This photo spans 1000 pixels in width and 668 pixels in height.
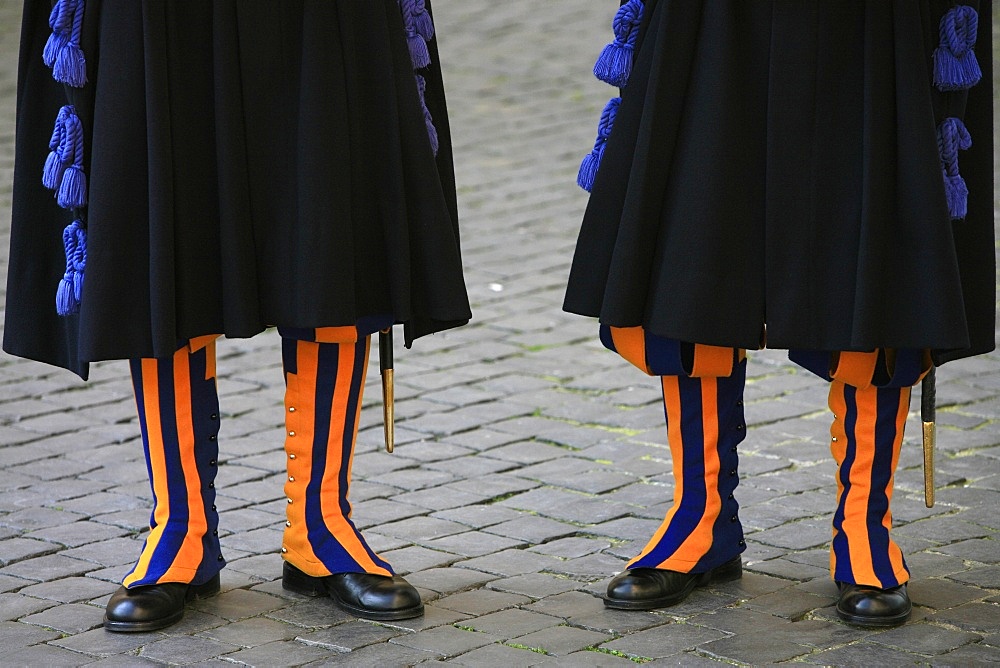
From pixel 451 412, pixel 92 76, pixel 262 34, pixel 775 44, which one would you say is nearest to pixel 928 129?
pixel 775 44

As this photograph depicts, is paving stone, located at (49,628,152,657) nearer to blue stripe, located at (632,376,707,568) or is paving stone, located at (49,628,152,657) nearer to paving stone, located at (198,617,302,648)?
paving stone, located at (198,617,302,648)

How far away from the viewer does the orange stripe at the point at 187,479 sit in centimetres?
285

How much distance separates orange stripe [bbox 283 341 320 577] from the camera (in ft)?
9.47

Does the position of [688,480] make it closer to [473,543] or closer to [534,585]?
[534,585]

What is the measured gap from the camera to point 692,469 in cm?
296

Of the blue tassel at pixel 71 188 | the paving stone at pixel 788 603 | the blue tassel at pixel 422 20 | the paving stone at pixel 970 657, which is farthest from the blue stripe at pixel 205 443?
the paving stone at pixel 970 657

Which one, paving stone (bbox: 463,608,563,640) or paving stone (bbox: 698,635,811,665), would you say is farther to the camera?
paving stone (bbox: 463,608,563,640)

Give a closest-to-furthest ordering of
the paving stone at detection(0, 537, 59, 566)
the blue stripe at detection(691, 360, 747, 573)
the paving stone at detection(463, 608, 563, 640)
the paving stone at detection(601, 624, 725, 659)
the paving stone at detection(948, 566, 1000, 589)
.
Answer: the paving stone at detection(601, 624, 725, 659) < the paving stone at detection(463, 608, 563, 640) < the blue stripe at detection(691, 360, 747, 573) < the paving stone at detection(948, 566, 1000, 589) < the paving stone at detection(0, 537, 59, 566)

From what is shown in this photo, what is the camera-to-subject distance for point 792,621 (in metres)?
2.85

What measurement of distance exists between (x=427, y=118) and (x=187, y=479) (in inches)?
34.2

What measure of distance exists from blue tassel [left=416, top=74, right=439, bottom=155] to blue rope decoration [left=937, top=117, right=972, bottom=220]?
3.21 feet

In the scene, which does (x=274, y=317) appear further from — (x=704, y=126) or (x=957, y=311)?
(x=957, y=311)

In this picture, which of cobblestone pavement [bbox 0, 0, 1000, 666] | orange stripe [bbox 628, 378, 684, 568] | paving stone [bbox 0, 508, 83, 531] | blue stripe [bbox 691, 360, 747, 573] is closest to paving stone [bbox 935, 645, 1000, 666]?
cobblestone pavement [bbox 0, 0, 1000, 666]

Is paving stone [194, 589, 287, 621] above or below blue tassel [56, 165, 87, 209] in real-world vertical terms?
below
